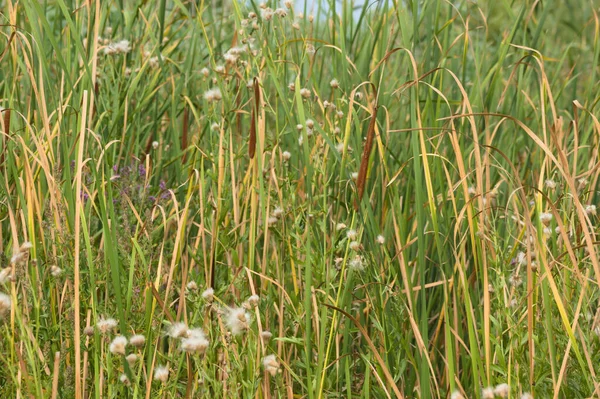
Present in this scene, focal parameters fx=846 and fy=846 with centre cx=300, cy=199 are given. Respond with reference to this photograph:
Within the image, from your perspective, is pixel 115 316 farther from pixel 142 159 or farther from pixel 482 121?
pixel 482 121

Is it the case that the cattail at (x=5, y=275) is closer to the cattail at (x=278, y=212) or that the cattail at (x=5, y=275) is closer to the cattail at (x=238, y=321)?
the cattail at (x=238, y=321)

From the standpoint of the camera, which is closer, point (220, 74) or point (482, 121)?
point (220, 74)

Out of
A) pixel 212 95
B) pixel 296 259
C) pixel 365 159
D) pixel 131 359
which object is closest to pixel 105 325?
pixel 131 359

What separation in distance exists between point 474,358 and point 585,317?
29 cm

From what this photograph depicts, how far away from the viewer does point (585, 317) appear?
1700 millimetres

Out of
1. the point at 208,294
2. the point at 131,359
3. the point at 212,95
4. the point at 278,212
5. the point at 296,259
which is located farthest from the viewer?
the point at 212,95

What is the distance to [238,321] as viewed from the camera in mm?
1510

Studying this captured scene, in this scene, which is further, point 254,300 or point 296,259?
point 296,259

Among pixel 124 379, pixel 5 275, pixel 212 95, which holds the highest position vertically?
pixel 212 95

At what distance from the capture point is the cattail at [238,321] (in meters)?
1.49

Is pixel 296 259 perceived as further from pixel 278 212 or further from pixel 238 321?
pixel 238 321

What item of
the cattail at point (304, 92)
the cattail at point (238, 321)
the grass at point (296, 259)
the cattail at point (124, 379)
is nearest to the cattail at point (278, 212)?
the grass at point (296, 259)

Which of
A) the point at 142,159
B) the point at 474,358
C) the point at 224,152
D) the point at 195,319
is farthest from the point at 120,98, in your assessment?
the point at 474,358

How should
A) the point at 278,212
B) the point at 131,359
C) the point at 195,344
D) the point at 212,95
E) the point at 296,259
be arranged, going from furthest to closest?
the point at 212,95, the point at 278,212, the point at 296,259, the point at 131,359, the point at 195,344
